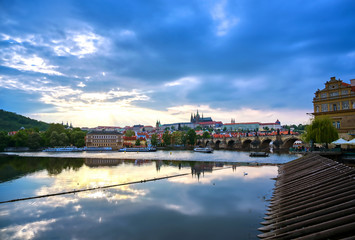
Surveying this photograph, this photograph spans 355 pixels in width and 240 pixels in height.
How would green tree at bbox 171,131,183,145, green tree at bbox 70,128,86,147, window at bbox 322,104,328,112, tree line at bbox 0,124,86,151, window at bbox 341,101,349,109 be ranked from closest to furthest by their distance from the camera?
window at bbox 341,101,349,109 → window at bbox 322,104,328,112 → tree line at bbox 0,124,86,151 → green tree at bbox 70,128,86,147 → green tree at bbox 171,131,183,145

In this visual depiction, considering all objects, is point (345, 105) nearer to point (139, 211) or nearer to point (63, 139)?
point (139, 211)

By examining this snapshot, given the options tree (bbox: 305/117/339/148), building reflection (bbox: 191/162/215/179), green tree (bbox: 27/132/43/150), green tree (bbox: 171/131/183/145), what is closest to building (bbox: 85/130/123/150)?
green tree (bbox: 27/132/43/150)

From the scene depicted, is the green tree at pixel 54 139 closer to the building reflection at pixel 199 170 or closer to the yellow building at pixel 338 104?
the building reflection at pixel 199 170

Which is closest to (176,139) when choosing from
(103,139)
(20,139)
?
(103,139)

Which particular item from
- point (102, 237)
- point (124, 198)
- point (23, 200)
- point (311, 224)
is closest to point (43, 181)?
Result: point (23, 200)

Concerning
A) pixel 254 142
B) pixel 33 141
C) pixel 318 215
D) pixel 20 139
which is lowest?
pixel 318 215

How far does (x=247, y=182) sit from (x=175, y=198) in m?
11.0

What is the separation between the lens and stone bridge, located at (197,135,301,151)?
95875 millimetres

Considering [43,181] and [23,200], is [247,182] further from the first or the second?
[43,181]

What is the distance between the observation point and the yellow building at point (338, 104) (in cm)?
4153

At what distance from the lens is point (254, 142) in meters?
107

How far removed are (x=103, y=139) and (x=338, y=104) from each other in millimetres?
116642

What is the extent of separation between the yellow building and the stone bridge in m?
45.3

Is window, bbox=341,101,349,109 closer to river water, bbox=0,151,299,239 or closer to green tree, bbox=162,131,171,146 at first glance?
river water, bbox=0,151,299,239
